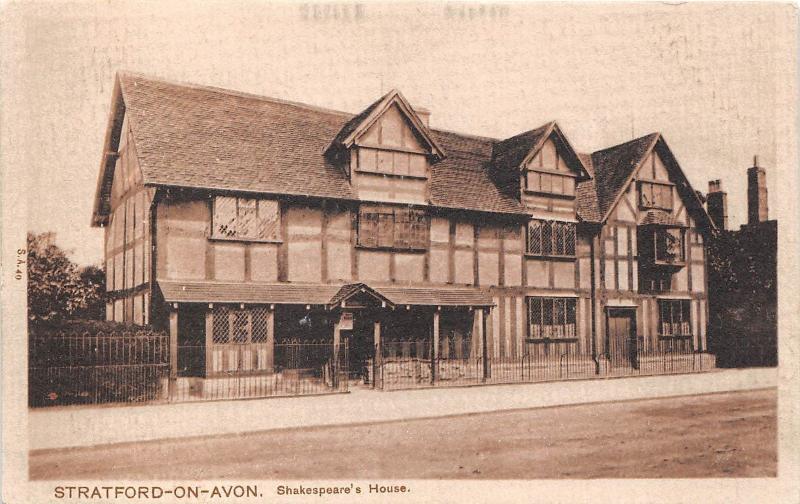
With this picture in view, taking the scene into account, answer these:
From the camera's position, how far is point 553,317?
67.9 ft

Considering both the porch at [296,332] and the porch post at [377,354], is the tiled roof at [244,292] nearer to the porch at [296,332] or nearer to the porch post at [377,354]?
the porch at [296,332]

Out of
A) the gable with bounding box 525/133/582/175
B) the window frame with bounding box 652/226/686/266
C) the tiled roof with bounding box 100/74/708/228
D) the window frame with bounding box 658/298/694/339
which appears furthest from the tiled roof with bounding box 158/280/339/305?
the window frame with bounding box 658/298/694/339

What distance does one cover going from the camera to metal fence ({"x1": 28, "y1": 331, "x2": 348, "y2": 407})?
12305mm

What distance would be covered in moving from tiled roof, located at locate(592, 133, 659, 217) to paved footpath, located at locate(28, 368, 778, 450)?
6.03 meters

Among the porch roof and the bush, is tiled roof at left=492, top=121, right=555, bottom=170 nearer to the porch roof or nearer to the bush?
the porch roof

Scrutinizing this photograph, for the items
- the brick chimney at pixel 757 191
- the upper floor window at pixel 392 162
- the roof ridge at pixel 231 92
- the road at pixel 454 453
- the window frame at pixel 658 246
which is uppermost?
the roof ridge at pixel 231 92

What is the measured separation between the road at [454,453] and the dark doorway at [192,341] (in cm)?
500

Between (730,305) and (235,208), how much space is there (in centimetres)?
1531

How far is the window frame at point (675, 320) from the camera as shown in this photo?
22.2 meters

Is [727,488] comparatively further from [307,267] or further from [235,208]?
[235,208]

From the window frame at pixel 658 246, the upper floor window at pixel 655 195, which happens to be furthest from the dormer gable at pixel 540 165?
the window frame at pixel 658 246

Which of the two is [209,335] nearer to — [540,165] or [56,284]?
[56,284]

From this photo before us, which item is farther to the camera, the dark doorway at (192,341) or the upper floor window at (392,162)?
the upper floor window at (392,162)

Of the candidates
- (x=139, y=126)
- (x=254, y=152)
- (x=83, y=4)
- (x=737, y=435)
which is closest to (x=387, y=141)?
(x=254, y=152)
